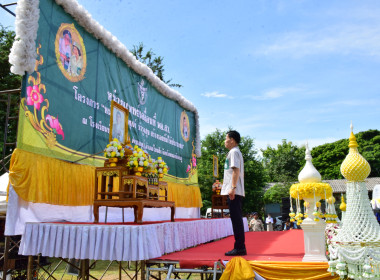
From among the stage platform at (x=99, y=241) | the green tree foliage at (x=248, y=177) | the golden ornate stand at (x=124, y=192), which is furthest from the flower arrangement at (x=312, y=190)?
the green tree foliage at (x=248, y=177)

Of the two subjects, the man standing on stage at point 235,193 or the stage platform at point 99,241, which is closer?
the stage platform at point 99,241

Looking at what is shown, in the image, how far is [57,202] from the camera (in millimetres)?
4785

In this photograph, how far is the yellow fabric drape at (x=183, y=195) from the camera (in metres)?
9.03

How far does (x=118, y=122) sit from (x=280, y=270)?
3277 mm

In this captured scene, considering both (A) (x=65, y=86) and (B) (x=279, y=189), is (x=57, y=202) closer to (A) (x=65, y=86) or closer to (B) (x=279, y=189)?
(A) (x=65, y=86)

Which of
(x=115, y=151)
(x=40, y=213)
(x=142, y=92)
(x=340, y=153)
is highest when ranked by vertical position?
(x=340, y=153)

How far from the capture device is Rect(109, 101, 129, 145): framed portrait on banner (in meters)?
5.03

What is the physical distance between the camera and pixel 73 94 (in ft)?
18.2

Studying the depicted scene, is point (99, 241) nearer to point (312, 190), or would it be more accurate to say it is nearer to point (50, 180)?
point (50, 180)

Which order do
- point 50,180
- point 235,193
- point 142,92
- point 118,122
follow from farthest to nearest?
point 142,92 → point 118,122 → point 50,180 → point 235,193

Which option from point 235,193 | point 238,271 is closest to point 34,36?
point 235,193

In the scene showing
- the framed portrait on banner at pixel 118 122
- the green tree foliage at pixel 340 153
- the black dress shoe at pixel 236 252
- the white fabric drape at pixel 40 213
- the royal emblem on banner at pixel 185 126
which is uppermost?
the green tree foliage at pixel 340 153

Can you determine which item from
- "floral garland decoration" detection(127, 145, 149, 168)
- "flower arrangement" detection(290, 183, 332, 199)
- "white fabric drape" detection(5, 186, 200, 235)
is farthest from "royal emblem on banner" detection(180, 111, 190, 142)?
"flower arrangement" detection(290, 183, 332, 199)

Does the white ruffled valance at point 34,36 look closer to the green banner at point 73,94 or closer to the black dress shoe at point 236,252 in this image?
the green banner at point 73,94
